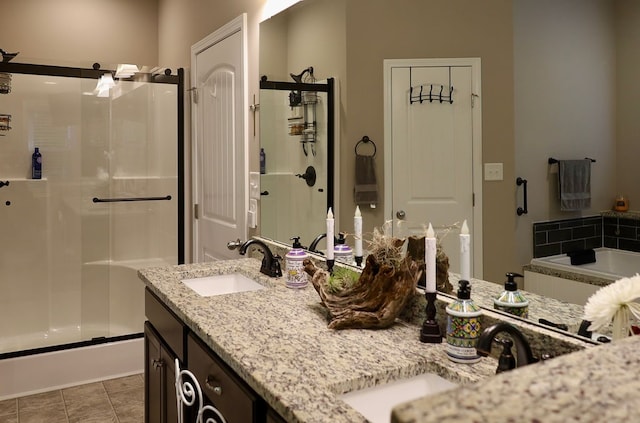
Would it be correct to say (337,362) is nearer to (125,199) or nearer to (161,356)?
(161,356)

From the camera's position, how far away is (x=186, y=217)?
3.93m

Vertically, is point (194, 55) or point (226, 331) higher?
point (194, 55)

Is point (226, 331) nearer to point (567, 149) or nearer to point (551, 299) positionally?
point (551, 299)

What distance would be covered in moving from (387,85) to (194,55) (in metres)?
2.31

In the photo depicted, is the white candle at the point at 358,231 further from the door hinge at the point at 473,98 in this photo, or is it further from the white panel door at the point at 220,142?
the white panel door at the point at 220,142

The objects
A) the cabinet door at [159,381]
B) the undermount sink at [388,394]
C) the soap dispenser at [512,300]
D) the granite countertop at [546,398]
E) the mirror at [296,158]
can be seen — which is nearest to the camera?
the granite countertop at [546,398]

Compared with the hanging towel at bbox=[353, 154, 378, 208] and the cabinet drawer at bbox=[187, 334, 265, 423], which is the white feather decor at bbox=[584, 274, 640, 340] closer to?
the cabinet drawer at bbox=[187, 334, 265, 423]

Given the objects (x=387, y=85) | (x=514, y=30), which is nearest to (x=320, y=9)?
Result: (x=387, y=85)

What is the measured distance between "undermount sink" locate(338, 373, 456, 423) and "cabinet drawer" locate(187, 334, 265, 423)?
21 centimetres

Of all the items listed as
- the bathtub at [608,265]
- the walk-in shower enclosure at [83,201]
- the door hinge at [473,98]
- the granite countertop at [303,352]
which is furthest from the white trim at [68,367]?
the bathtub at [608,265]

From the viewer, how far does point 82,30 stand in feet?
13.9

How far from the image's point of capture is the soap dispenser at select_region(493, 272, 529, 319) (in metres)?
1.36

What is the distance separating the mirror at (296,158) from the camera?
85.3 inches

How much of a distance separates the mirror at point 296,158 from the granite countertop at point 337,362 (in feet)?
1.54
